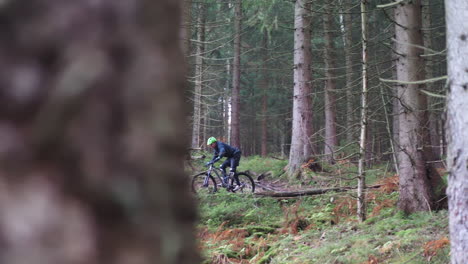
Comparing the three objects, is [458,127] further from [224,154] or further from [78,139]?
[224,154]

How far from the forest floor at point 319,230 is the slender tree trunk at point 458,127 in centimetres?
182

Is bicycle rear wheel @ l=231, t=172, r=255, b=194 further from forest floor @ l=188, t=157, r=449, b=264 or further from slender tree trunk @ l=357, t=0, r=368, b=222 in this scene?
slender tree trunk @ l=357, t=0, r=368, b=222

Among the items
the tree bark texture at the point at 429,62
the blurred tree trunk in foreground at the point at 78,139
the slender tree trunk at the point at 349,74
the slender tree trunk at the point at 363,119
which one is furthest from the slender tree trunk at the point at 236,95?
the blurred tree trunk in foreground at the point at 78,139

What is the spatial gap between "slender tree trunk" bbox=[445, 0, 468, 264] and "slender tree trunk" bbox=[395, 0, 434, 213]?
3591 millimetres

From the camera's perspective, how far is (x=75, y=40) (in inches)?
25.0

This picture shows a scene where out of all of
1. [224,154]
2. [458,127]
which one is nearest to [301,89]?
[224,154]

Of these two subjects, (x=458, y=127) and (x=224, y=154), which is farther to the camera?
(x=224, y=154)

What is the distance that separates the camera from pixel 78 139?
2.06 feet

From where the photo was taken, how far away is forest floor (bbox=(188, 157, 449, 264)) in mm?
5637

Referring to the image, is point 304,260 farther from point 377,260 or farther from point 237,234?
point 237,234

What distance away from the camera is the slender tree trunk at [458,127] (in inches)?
129

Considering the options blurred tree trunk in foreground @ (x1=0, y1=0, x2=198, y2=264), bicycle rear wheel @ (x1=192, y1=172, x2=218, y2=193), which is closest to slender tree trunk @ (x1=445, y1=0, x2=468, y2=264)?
blurred tree trunk in foreground @ (x1=0, y1=0, x2=198, y2=264)

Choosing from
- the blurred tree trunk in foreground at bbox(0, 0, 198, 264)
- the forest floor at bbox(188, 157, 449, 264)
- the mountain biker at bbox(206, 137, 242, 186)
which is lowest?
the forest floor at bbox(188, 157, 449, 264)

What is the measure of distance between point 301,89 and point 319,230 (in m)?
6.95
